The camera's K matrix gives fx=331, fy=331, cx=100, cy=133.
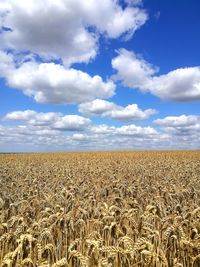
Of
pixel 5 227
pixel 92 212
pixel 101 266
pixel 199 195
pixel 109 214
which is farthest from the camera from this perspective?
pixel 199 195

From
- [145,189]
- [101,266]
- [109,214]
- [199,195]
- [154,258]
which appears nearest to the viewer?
[101,266]

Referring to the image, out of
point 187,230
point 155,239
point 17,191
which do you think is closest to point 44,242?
point 155,239

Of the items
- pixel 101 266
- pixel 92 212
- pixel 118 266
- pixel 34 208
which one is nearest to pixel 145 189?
pixel 92 212

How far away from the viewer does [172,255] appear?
604cm

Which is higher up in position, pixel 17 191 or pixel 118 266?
pixel 17 191

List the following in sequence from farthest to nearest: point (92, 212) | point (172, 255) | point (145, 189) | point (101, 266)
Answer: point (145, 189) < point (92, 212) < point (172, 255) < point (101, 266)

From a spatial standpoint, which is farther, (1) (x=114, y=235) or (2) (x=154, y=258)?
(1) (x=114, y=235)

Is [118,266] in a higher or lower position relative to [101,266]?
lower

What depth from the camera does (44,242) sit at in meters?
6.20

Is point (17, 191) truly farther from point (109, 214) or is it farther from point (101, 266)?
point (101, 266)

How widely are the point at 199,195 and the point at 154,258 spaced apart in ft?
21.3

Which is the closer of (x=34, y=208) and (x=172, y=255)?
(x=172, y=255)

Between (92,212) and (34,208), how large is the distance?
4.81 ft

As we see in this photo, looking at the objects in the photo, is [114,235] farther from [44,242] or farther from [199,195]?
[199,195]
